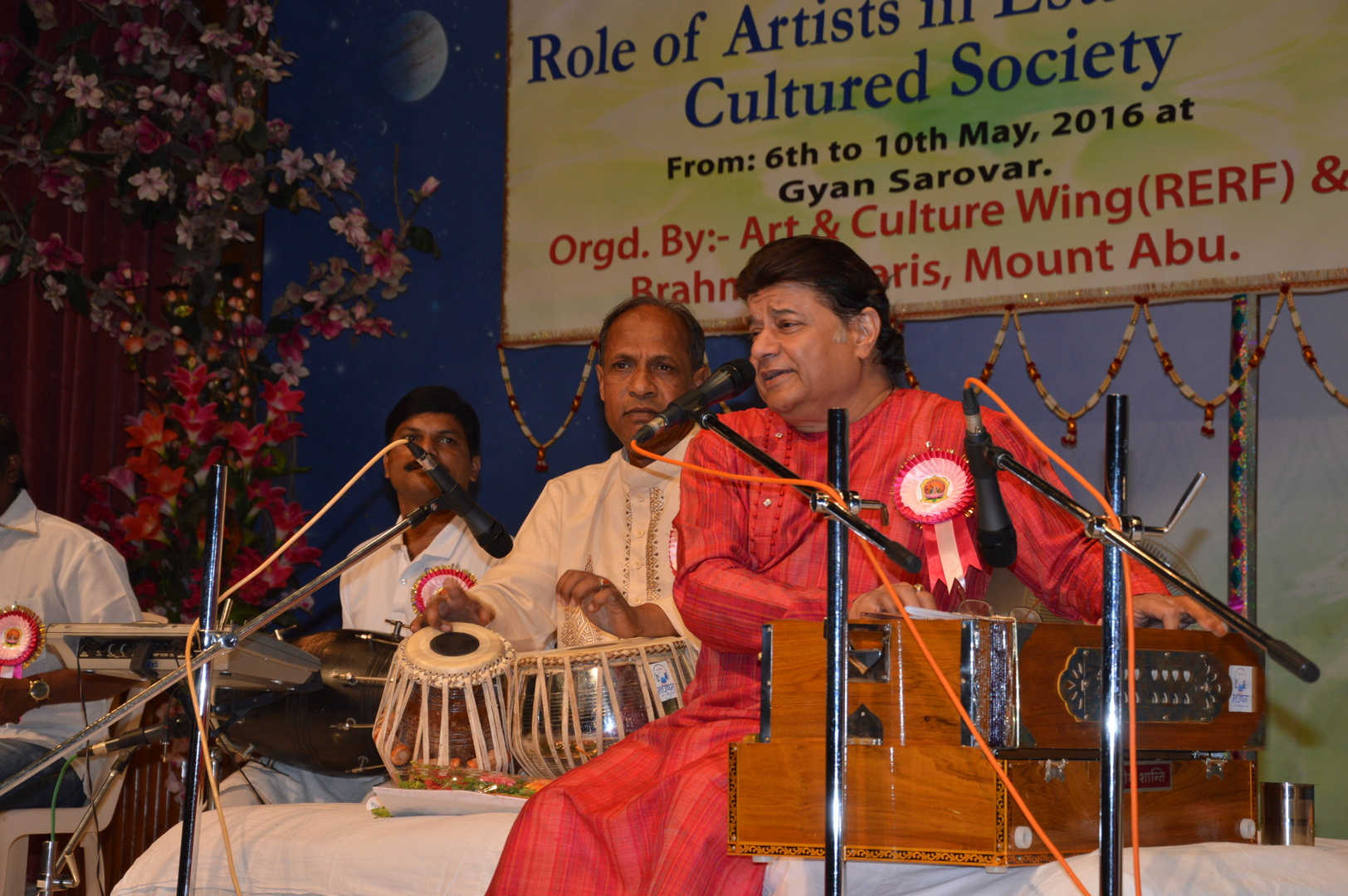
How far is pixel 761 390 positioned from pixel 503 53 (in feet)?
9.59

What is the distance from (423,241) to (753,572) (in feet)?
9.95

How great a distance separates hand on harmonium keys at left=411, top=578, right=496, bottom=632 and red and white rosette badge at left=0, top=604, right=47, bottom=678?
3.33 feet

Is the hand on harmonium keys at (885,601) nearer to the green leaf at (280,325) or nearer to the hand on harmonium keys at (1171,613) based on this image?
the hand on harmonium keys at (1171,613)

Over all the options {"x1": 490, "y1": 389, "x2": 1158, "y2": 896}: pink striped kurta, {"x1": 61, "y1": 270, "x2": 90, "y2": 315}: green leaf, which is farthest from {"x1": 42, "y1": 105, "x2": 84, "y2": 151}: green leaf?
{"x1": 490, "y1": 389, "x2": 1158, "y2": 896}: pink striped kurta

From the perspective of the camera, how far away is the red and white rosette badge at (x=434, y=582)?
4.18m

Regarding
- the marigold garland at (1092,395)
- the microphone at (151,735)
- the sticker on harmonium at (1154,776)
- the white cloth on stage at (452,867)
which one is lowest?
the white cloth on stage at (452,867)

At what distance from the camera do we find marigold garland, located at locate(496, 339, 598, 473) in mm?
5129

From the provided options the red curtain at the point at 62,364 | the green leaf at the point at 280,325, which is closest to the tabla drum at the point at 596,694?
the green leaf at the point at 280,325

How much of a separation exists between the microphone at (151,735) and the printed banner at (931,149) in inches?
97.7

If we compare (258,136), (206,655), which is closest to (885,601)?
(206,655)

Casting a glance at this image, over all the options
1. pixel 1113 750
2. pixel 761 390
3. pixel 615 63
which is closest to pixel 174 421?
pixel 615 63

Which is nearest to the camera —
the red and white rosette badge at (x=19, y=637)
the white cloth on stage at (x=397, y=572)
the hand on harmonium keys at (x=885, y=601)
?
the hand on harmonium keys at (x=885, y=601)

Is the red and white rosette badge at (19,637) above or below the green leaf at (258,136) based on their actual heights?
below

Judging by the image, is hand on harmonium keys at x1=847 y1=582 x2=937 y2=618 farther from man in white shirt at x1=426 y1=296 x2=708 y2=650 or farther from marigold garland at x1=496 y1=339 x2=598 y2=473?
marigold garland at x1=496 y1=339 x2=598 y2=473
